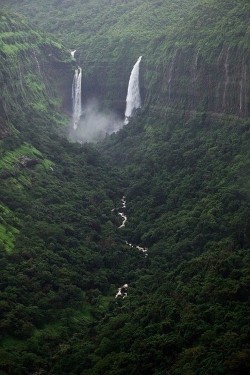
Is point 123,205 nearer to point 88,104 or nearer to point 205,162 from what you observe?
point 205,162

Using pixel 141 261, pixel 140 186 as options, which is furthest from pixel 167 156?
pixel 141 261

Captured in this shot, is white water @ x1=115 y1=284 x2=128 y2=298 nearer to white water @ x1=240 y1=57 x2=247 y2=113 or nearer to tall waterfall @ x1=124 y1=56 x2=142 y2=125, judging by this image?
white water @ x1=240 y1=57 x2=247 y2=113

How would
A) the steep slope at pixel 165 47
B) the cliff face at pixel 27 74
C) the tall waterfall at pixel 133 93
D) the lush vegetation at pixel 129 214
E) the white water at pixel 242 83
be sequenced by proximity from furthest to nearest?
Result: the tall waterfall at pixel 133 93, the cliff face at pixel 27 74, the steep slope at pixel 165 47, the white water at pixel 242 83, the lush vegetation at pixel 129 214

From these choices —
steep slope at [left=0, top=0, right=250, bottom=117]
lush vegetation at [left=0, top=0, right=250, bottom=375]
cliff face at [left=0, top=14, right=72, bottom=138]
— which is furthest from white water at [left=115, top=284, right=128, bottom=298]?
steep slope at [left=0, top=0, right=250, bottom=117]

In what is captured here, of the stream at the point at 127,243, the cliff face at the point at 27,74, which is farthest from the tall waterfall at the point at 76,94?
the stream at the point at 127,243

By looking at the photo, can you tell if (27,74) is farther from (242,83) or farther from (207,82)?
(242,83)

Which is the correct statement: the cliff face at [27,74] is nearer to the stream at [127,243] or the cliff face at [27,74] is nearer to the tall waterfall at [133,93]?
the tall waterfall at [133,93]
